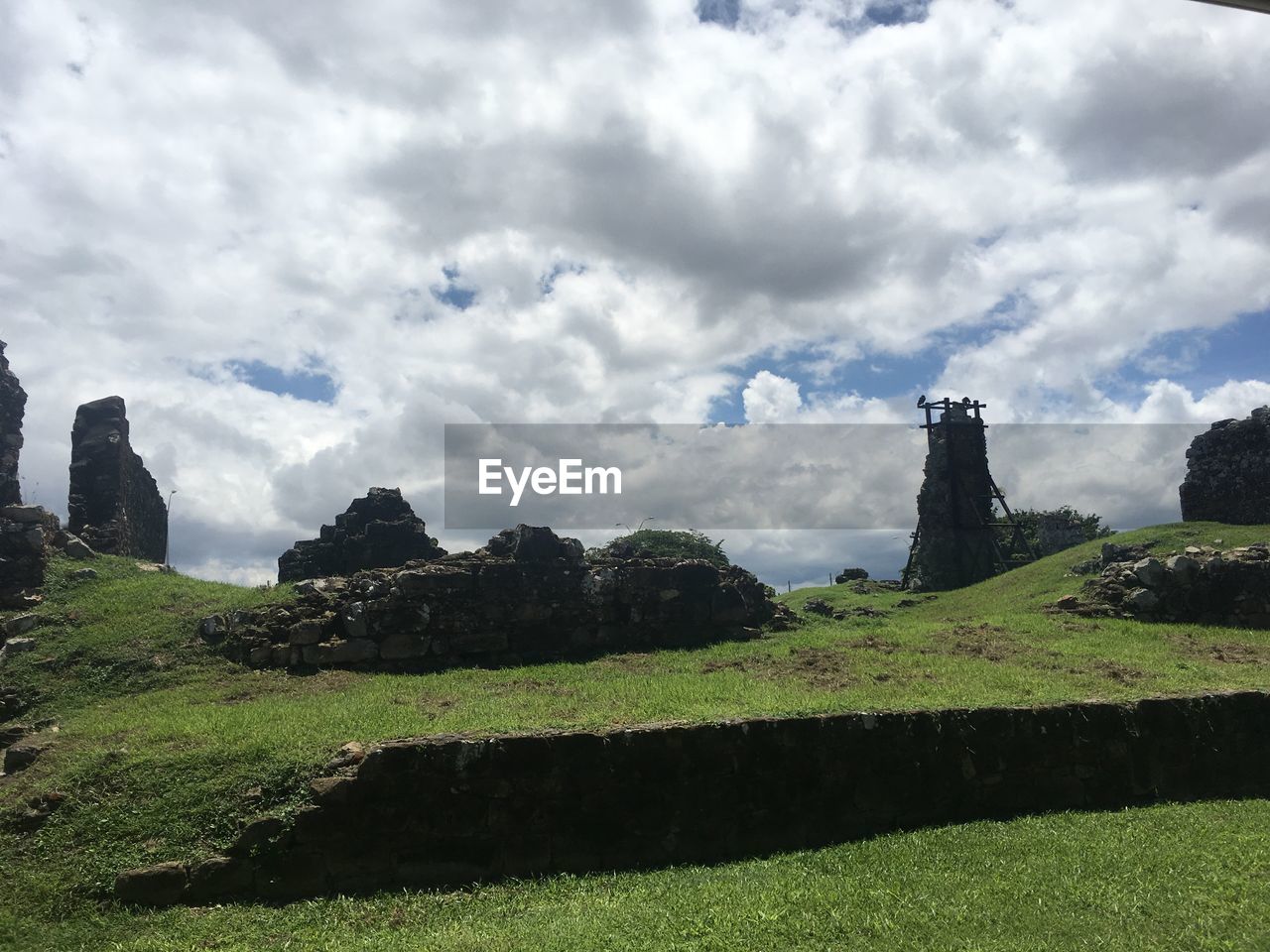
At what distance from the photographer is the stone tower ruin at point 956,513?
1280 inches

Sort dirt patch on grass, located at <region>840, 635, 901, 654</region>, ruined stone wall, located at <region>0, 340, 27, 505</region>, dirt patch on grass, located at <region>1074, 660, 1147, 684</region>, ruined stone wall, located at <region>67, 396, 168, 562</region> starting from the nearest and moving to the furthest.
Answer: dirt patch on grass, located at <region>1074, 660, 1147, 684</region>
dirt patch on grass, located at <region>840, 635, 901, 654</region>
ruined stone wall, located at <region>0, 340, 27, 505</region>
ruined stone wall, located at <region>67, 396, 168, 562</region>

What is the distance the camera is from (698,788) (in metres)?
8.50

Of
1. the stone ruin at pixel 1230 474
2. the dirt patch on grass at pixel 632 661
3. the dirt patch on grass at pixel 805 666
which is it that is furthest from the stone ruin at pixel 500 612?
the stone ruin at pixel 1230 474

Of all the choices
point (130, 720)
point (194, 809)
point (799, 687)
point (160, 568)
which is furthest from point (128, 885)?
point (160, 568)

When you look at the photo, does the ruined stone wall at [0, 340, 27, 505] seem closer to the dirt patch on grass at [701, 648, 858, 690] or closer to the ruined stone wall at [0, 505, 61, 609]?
the ruined stone wall at [0, 505, 61, 609]

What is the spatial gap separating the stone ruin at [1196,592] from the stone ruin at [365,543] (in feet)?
46.8

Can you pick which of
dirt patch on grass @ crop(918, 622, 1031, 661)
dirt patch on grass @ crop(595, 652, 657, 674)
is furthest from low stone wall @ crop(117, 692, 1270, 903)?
dirt patch on grass @ crop(595, 652, 657, 674)

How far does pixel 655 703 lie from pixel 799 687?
219cm

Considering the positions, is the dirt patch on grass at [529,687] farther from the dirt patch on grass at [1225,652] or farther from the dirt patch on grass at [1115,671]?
the dirt patch on grass at [1225,652]

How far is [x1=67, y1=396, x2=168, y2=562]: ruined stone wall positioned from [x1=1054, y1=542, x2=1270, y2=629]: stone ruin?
69.2ft

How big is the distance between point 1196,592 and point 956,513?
48.8ft

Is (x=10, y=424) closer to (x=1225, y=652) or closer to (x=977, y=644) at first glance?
(x=977, y=644)

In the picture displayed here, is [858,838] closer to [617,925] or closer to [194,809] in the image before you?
[617,925]

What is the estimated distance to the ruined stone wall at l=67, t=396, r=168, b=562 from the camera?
61.7 ft
